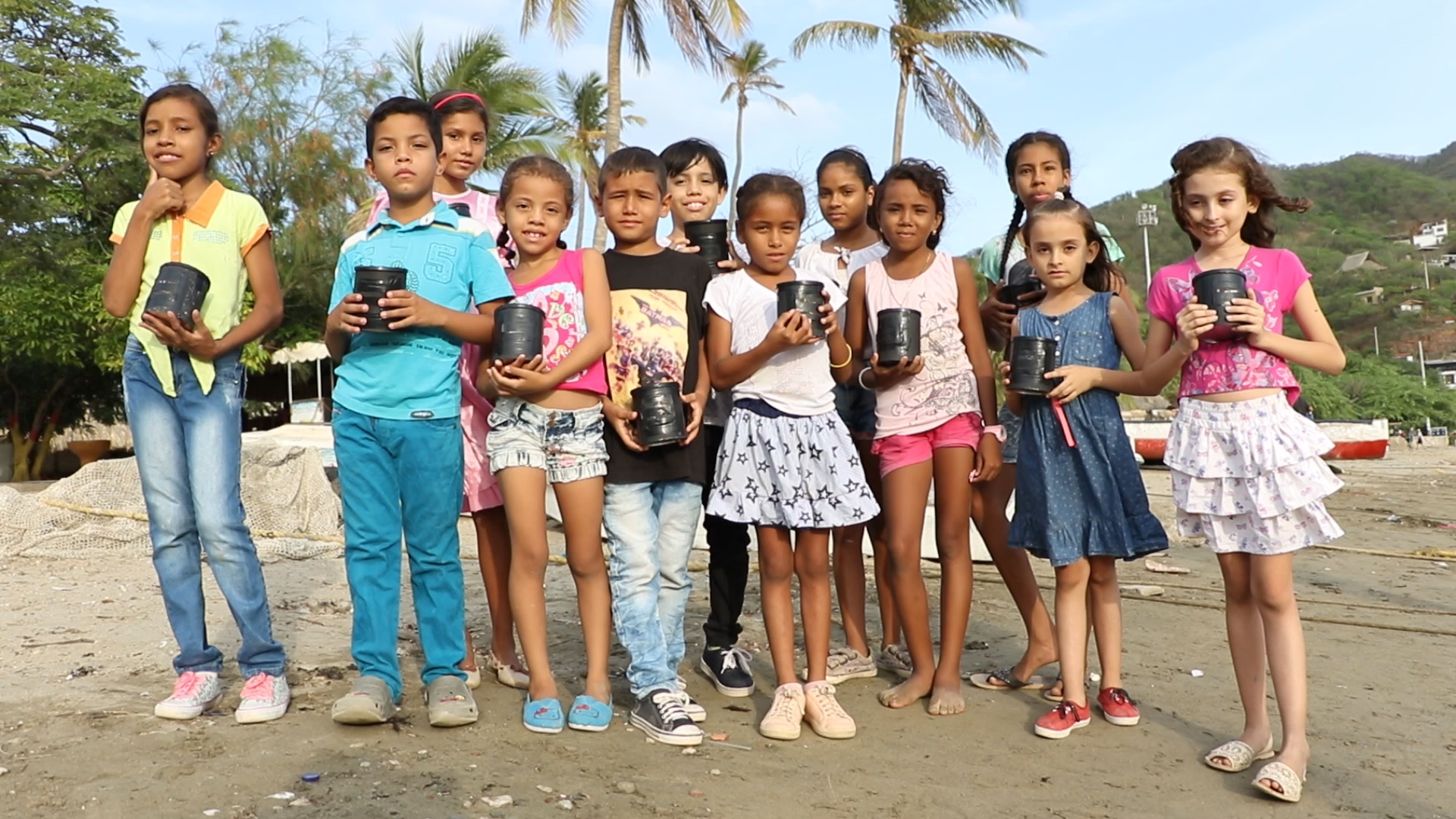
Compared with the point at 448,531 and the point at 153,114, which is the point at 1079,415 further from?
the point at 153,114

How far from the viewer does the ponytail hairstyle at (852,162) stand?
4.22 metres

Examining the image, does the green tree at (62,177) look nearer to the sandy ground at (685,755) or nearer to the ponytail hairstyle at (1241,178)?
the sandy ground at (685,755)

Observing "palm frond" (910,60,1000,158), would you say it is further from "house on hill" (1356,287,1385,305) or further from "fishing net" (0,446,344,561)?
"house on hill" (1356,287,1385,305)

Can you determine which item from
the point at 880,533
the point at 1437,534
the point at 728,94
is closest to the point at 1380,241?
the point at 728,94

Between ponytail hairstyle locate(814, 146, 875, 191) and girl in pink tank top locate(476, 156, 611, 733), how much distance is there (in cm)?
119

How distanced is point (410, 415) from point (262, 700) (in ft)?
3.21

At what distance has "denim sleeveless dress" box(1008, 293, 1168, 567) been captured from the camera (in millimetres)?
3537

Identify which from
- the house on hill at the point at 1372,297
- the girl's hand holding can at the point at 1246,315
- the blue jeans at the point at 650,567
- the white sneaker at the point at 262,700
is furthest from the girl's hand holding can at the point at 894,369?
the house on hill at the point at 1372,297

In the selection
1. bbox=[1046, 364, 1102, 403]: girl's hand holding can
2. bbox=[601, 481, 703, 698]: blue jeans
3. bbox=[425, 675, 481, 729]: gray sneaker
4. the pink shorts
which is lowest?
bbox=[425, 675, 481, 729]: gray sneaker

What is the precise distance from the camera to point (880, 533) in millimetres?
4273

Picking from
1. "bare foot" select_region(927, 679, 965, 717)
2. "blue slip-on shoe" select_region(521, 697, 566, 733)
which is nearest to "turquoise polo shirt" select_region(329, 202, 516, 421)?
"blue slip-on shoe" select_region(521, 697, 566, 733)

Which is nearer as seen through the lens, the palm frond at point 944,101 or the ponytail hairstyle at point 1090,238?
the ponytail hairstyle at point 1090,238

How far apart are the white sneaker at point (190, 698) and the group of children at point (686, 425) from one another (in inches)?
0.4

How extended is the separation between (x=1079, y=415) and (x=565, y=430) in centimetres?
173
